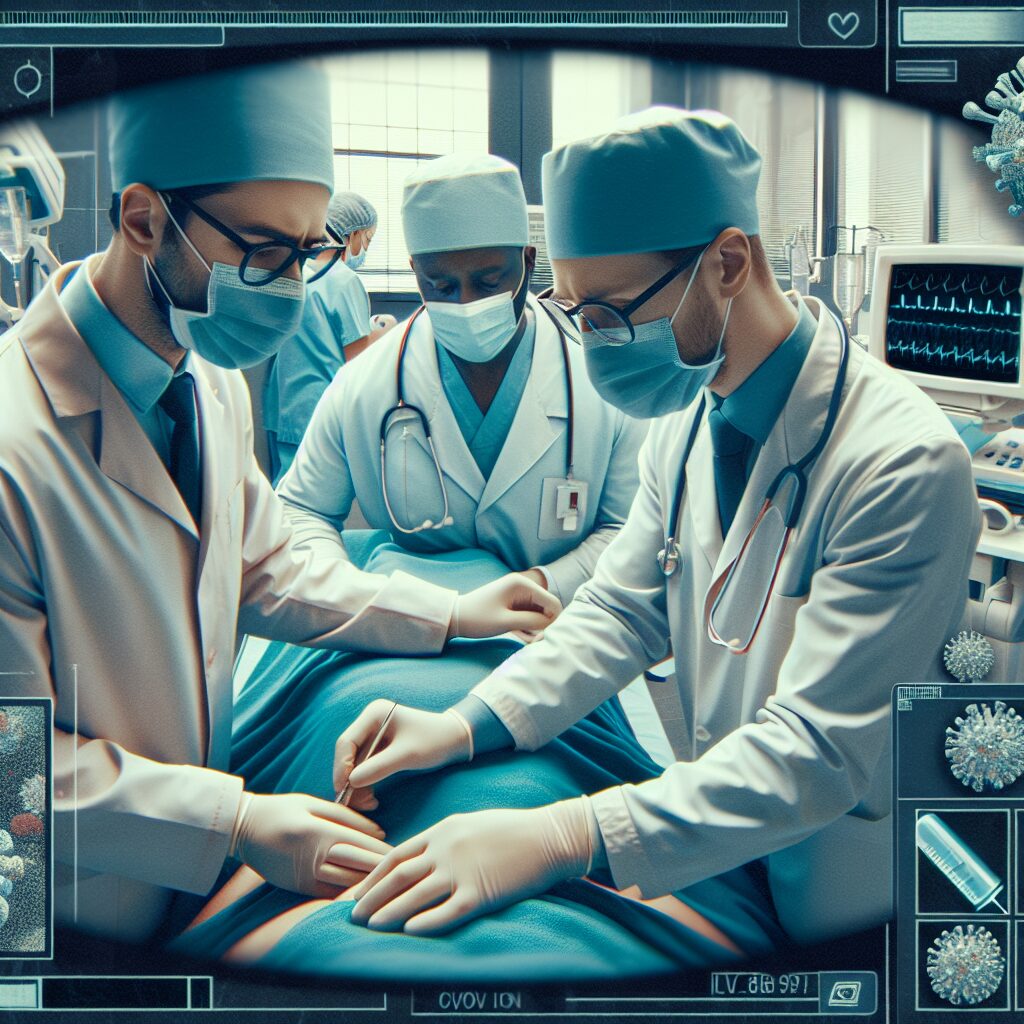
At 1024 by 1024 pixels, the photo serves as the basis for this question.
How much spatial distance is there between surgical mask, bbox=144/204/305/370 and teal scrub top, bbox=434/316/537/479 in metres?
0.27

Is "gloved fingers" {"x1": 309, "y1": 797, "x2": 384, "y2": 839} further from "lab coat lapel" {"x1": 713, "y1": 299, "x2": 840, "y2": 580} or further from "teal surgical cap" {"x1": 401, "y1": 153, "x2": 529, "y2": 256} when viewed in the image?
"teal surgical cap" {"x1": 401, "y1": 153, "x2": 529, "y2": 256}

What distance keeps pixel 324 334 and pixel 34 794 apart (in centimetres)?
81

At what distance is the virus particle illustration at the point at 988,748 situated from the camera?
1821 mm

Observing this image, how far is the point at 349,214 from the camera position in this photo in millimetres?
1791

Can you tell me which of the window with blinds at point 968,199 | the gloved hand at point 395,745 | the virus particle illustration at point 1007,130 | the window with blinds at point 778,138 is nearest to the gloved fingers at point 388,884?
the gloved hand at point 395,745

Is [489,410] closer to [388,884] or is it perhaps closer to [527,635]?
[527,635]

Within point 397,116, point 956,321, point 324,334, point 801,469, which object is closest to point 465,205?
point 397,116

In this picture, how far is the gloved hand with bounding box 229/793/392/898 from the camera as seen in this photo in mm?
1726

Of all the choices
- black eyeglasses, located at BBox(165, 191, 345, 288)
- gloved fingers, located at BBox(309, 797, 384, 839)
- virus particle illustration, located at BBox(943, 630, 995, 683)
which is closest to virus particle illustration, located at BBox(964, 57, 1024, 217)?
virus particle illustration, located at BBox(943, 630, 995, 683)

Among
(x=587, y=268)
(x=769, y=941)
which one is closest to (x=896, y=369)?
(x=587, y=268)

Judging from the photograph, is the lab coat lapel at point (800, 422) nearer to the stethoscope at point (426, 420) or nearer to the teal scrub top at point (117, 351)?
the stethoscope at point (426, 420)

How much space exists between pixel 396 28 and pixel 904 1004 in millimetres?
1689

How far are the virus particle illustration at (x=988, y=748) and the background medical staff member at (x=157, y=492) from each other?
88 centimetres

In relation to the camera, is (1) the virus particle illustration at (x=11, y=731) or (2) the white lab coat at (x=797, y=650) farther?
(1) the virus particle illustration at (x=11, y=731)
